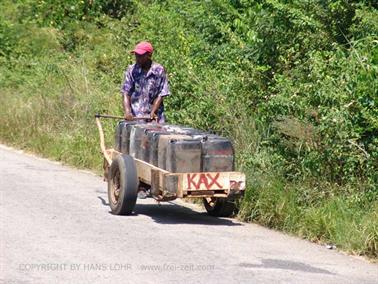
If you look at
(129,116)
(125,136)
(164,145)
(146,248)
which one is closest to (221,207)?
(164,145)

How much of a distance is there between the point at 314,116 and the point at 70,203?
135 inches

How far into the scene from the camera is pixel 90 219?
1134 centimetres

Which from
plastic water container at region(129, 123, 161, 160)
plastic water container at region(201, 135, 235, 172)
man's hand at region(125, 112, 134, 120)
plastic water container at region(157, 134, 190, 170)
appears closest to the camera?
plastic water container at region(157, 134, 190, 170)

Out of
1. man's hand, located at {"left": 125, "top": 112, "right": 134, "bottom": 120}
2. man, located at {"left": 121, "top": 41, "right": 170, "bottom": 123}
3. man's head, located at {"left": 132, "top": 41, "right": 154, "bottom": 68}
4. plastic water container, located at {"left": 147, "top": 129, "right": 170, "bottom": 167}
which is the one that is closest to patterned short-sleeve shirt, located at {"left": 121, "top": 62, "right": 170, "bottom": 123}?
man, located at {"left": 121, "top": 41, "right": 170, "bottom": 123}

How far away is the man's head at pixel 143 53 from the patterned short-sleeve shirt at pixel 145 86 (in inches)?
4.5

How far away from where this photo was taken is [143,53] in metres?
12.6

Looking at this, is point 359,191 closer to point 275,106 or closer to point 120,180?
point 275,106

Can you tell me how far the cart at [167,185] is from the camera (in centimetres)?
1078

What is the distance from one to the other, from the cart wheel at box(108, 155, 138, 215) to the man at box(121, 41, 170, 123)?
4.13 feet

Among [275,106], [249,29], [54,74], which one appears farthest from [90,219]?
[54,74]

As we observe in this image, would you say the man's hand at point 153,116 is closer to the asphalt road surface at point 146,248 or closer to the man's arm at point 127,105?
the man's arm at point 127,105

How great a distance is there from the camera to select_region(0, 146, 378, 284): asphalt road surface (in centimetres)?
866

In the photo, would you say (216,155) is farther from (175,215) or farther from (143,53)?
(143,53)

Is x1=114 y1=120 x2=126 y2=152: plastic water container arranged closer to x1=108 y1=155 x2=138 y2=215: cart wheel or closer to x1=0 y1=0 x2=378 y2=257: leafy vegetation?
x1=108 y1=155 x2=138 y2=215: cart wheel
